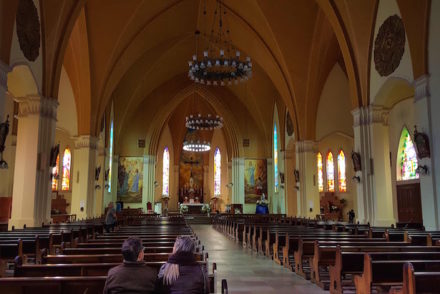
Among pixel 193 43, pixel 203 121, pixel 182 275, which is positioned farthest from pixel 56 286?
pixel 193 43

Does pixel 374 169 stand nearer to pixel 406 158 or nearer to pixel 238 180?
pixel 406 158

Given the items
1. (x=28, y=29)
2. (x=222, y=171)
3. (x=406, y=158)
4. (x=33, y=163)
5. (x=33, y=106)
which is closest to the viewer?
(x=28, y=29)

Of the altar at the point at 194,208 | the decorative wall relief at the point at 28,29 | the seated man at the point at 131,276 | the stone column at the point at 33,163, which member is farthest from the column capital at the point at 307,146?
the seated man at the point at 131,276

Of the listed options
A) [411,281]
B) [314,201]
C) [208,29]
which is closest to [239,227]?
[314,201]

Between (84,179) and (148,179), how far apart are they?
41.9ft

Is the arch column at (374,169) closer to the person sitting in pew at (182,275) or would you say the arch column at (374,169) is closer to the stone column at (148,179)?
the person sitting in pew at (182,275)

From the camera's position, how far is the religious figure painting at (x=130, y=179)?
1256 inches

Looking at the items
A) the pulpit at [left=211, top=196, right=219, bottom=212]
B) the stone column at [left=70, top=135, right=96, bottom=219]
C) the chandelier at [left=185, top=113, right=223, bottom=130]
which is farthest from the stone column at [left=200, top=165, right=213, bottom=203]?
the stone column at [left=70, top=135, right=96, bottom=219]

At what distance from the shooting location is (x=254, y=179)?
33344mm

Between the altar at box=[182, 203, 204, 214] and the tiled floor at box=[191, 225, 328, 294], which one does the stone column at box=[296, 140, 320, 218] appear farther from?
the altar at box=[182, 203, 204, 214]

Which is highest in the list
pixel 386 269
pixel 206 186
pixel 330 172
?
pixel 330 172

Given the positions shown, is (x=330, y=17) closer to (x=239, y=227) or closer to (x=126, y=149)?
(x=239, y=227)

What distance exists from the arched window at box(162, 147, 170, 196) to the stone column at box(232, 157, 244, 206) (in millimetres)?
7390

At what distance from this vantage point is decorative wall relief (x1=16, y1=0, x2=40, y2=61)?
11695mm
